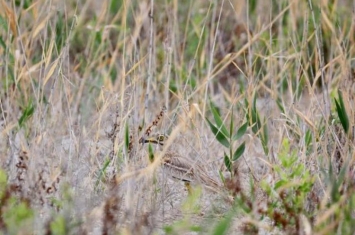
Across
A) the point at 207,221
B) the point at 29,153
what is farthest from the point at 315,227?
the point at 29,153

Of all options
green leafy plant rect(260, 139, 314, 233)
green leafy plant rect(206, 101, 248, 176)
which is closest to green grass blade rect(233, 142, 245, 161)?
green leafy plant rect(206, 101, 248, 176)

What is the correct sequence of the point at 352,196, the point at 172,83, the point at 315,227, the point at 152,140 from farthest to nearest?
the point at 172,83, the point at 152,140, the point at 352,196, the point at 315,227

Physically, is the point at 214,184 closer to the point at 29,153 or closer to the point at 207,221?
the point at 207,221

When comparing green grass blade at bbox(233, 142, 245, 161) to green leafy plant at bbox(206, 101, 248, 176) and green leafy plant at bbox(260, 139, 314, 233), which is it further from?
green leafy plant at bbox(260, 139, 314, 233)

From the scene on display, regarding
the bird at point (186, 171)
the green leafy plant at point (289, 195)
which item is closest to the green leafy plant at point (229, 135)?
the bird at point (186, 171)

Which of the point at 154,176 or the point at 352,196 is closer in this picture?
the point at 352,196

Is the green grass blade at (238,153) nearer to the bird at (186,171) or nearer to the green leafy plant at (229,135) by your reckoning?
the green leafy plant at (229,135)

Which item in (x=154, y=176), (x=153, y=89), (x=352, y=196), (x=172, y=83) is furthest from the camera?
(x=172, y=83)

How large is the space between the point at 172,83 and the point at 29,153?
1.30 metres

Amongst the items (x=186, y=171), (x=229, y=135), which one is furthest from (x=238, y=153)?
(x=186, y=171)

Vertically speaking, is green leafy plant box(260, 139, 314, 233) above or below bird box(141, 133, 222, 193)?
above

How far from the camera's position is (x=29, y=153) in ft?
7.89

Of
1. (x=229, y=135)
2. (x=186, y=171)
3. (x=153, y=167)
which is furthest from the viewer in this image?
(x=229, y=135)

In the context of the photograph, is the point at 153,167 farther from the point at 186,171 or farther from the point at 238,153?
the point at 238,153
